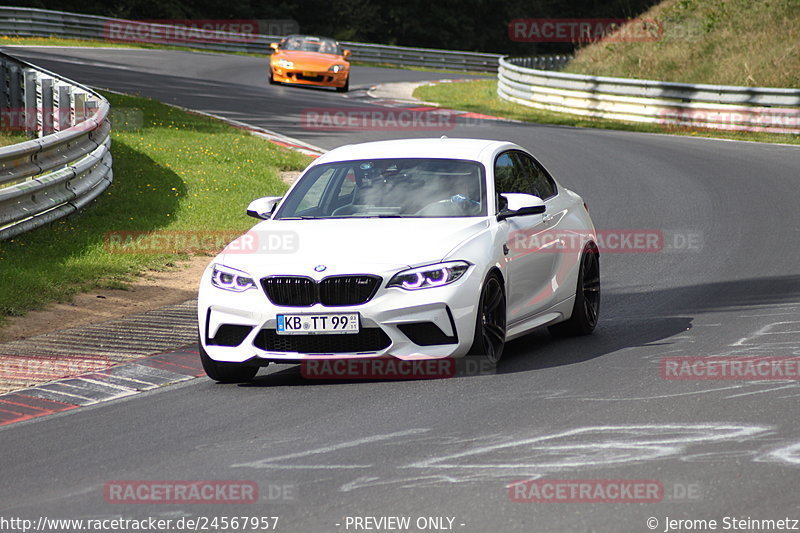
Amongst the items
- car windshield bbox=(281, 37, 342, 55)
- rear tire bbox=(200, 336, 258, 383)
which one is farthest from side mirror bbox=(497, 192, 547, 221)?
car windshield bbox=(281, 37, 342, 55)

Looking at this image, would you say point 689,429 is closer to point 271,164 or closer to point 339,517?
point 339,517

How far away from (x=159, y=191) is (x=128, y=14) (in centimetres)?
4132

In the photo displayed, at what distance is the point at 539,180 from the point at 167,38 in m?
43.1

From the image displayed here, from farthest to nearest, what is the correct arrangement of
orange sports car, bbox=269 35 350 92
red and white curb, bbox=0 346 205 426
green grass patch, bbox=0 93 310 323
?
1. orange sports car, bbox=269 35 350 92
2. green grass patch, bbox=0 93 310 323
3. red and white curb, bbox=0 346 205 426

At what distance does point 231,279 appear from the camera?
8344 mm

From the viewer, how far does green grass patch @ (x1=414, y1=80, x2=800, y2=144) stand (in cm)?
2805

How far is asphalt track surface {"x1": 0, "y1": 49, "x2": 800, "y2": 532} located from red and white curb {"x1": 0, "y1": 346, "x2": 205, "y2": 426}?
21 centimetres

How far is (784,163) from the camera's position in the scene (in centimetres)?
2230

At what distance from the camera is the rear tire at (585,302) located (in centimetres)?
992

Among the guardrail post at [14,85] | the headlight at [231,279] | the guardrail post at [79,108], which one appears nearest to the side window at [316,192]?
the headlight at [231,279]

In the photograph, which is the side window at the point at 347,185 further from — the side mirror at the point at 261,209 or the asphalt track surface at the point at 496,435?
the asphalt track surface at the point at 496,435

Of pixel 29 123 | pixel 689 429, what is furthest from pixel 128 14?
pixel 689 429

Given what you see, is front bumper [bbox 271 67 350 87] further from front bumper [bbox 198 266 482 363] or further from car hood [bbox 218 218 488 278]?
front bumper [bbox 198 266 482 363]

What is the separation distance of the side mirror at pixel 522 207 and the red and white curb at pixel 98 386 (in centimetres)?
236
